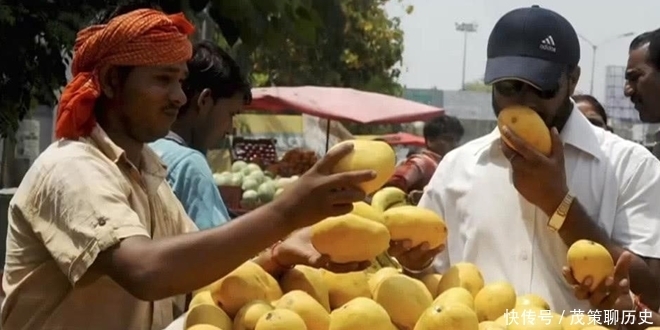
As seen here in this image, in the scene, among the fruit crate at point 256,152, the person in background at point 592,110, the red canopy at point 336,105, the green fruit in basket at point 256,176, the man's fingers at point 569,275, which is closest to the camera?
the man's fingers at point 569,275

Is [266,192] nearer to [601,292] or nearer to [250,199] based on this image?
[250,199]

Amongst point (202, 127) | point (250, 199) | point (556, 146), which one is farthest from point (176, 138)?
point (250, 199)

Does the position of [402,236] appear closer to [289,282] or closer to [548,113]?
[289,282]

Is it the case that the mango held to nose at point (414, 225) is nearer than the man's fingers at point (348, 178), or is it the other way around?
the man's fingers at point (348, 178)

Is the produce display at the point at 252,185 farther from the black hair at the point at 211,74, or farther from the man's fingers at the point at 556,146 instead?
the man's fingers at the point at 556,146

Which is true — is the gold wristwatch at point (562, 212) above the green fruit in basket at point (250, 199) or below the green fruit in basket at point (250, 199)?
above

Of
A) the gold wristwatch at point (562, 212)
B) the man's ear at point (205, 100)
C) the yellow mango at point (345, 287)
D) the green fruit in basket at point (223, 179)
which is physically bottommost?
the green fruit in basket at point (223, 179)

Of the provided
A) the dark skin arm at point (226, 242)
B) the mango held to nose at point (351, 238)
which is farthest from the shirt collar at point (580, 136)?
the dark skin arm at point (226, 242)

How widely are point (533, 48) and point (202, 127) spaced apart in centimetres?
162

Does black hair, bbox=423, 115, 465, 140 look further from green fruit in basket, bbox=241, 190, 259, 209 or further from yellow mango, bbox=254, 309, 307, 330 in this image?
yellow mango, bbox=254, 309, 307, 330

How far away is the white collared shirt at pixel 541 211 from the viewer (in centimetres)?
284

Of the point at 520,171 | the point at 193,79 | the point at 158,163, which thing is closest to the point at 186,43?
Result: the point at 158,163

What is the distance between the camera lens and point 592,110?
588 centimetres

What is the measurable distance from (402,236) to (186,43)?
0.70 m
